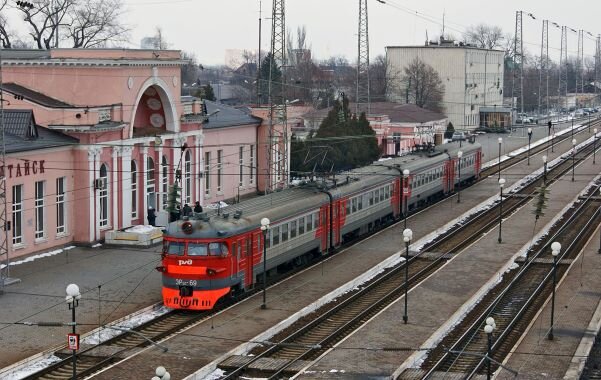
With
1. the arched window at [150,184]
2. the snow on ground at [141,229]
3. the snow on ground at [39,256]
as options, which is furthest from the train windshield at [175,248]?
the arched window at [150,184]

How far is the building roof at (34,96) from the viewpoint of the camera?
39.8m

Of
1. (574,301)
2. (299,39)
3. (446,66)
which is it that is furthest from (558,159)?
(299,39)

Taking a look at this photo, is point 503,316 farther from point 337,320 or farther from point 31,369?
point 31,369

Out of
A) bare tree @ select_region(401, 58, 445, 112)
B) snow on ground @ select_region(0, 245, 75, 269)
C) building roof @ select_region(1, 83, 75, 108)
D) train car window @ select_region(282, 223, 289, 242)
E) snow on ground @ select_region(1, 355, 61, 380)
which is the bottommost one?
snow on ground @ select_region(1, 355, 61, 380)

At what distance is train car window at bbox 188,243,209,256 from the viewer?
90.2 feet

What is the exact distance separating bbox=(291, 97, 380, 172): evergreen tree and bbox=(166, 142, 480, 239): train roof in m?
9.36

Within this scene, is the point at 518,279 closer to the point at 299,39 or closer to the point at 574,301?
the point at 574,301

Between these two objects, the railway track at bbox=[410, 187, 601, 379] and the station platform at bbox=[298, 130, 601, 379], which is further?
the railway track at bbox=[410, 187, 601, 379]

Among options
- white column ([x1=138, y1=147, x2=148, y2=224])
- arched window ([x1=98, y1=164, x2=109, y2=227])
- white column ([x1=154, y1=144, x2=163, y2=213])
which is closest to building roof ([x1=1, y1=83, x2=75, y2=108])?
arched window ([x1=98, y1=164, x2=109, y2=227])

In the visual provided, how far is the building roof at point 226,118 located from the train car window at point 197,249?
75.1 feet

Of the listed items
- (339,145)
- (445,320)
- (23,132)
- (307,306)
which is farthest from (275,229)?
(339,145)

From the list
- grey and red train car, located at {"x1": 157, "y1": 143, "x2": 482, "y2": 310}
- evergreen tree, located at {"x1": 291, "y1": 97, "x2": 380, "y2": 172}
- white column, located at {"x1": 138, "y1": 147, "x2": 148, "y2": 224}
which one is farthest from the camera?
evergreen tree, located at {"x1": 291, "y1": 97, "x2": 380, "y2": 172}

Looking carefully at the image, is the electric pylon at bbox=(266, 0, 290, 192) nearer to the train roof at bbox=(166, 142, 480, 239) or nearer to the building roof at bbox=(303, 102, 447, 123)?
the train roof at bbox=(166, 142, 480, 239)

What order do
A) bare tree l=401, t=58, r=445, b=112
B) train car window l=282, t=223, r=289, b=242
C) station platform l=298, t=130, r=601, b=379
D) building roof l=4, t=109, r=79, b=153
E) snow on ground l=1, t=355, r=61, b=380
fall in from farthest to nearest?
bare tree l=401, t=58, r=445, b=112
building roof l=4, t=109, r=79, b=153
train car window l=282, t=223, r=289, b=242
station platform l=298, t=130, r=601, b=379
snow on ground l=1, t=355, r=61, b=380
